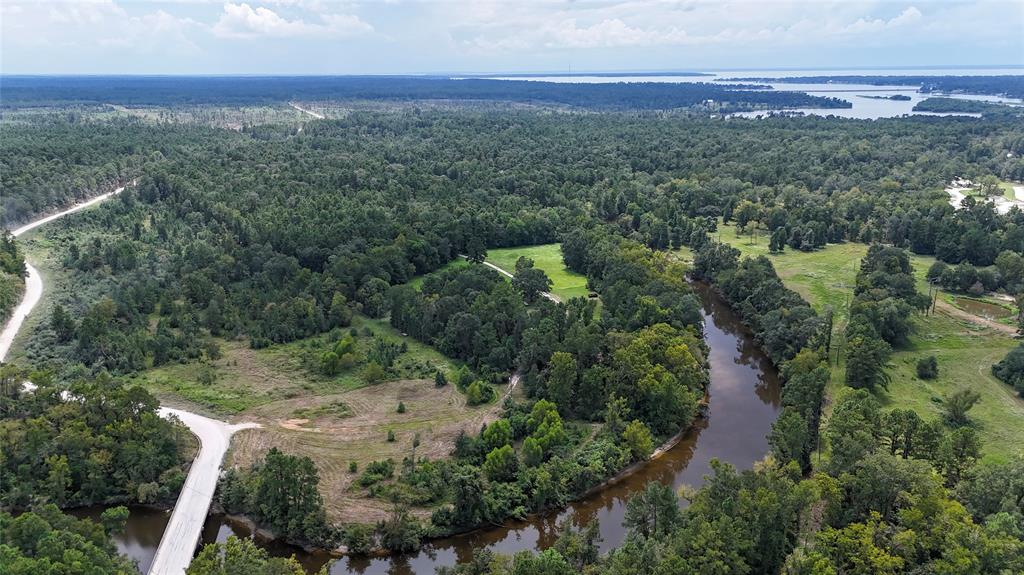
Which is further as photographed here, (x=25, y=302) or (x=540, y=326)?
(x=25, y=302)

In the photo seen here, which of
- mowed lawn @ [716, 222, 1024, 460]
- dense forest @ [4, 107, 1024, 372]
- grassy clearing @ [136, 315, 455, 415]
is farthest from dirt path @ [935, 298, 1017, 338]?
grassy clearing @ [136, 315, 455, 415]

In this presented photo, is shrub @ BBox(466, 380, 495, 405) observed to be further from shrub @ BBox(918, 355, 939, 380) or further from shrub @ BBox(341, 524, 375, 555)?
shrub @ BBox(918, 355, 939, 380)

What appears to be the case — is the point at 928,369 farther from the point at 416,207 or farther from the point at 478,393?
the point at 416,207

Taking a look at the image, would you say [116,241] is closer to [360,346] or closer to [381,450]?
[360,346]

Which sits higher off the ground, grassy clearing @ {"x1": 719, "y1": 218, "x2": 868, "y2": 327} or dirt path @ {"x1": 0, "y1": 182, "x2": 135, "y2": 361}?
dirt path @ {"x1": 0, "y1": 182, "x2": 135, "y2": 361}

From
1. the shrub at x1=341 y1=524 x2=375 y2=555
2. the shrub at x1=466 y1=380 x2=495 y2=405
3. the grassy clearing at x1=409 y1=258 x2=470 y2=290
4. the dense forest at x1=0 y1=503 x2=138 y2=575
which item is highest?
the dense forest at x1=0 y1=503 x2=138 y2=575

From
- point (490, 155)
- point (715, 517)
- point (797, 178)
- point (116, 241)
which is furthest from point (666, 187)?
point (715, 517)

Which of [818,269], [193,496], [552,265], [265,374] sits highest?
[193,496]

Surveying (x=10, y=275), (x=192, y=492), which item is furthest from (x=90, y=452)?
(x=10, y=275)
